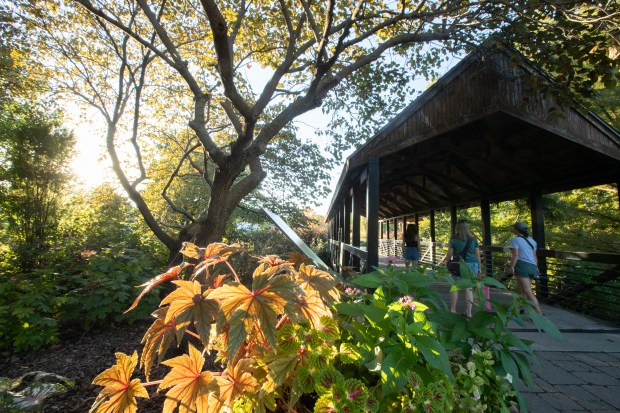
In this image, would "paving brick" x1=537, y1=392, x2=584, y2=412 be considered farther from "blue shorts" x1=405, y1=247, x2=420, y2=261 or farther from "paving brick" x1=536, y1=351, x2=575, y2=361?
"blue shorts" x1=405, y1=247, x2=420, y2=261

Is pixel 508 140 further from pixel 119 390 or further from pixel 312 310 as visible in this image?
pixel 119 390

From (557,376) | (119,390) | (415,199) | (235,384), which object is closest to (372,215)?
(557,376)

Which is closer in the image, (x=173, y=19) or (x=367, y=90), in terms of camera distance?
(x=173, y=19)

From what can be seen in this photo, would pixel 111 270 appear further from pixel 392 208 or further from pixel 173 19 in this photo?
pixel 392 208

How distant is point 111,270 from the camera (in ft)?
15.2

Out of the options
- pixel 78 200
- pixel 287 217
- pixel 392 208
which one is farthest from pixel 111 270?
pixel 392 208

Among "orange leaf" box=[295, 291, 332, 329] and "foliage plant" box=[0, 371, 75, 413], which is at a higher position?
"orange leaf" box=[295, 291, 332, 329]

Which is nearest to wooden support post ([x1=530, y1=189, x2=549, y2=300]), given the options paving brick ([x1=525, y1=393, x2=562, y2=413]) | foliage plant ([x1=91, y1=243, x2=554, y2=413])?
paving brick ([x1=525, y1=393, x2=562, y2=413])

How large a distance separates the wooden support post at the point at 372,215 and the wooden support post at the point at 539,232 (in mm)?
4287

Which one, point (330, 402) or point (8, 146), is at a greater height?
point (8, 146)

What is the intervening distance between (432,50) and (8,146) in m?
9.56

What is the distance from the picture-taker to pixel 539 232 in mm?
6910

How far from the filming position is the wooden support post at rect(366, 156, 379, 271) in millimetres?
5023

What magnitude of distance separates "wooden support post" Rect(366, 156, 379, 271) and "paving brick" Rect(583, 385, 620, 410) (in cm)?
289
